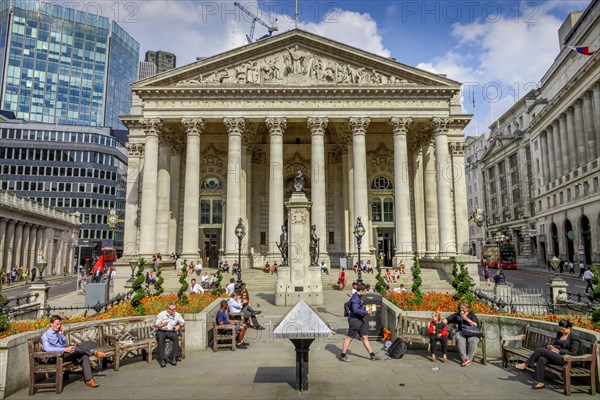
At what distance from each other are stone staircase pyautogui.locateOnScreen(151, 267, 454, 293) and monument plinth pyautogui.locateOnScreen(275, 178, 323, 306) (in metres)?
8.12

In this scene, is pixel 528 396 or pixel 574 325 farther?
pixel 574 325

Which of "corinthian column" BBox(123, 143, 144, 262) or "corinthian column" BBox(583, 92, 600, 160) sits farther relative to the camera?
"corinthian column" BBox(583, 92, 600, 160)

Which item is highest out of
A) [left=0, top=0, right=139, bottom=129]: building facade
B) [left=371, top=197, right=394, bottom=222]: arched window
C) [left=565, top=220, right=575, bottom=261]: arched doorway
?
[left=0, top=0, right=139, bottom=129]: building facade

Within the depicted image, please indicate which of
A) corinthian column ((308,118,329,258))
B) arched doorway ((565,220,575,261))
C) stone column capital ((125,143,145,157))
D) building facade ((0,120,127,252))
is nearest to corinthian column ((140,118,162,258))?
stone column capital ((125,143,145,157))

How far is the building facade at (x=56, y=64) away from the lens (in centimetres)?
10638

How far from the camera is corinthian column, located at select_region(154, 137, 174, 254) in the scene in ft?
124

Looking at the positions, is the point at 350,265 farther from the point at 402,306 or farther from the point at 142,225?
the point at 402,306

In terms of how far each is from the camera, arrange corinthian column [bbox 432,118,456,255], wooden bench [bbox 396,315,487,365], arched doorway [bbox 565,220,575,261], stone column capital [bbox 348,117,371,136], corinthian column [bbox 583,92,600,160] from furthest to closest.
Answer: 1. arched doorway [bbox 565,220,575,261]
2. corinthian column [bbox 583,92,600,160]
3. stone column capital [bbox 348,117,371,136]
4. corinthian column [bbox 432,118,456,255]
5. wooden bench [bbox 396,315,487,365]

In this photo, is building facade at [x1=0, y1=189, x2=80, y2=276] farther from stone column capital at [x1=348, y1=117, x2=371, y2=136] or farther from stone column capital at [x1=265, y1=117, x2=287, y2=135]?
stone column capital at [x1=348, y1=117, x2=371, y2=136]

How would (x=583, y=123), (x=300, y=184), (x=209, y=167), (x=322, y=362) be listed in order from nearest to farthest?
(x=322, y=362) → (x=300, y=184) → (x=209, y=167) → (x=583, y=123)

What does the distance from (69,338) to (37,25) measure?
12887 cm

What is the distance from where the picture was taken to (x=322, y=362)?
10797 millimetres

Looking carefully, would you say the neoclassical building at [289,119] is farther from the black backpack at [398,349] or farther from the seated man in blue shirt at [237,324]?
the black backpack at [398,349]

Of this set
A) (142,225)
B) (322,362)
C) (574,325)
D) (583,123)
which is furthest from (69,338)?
(583,123)
